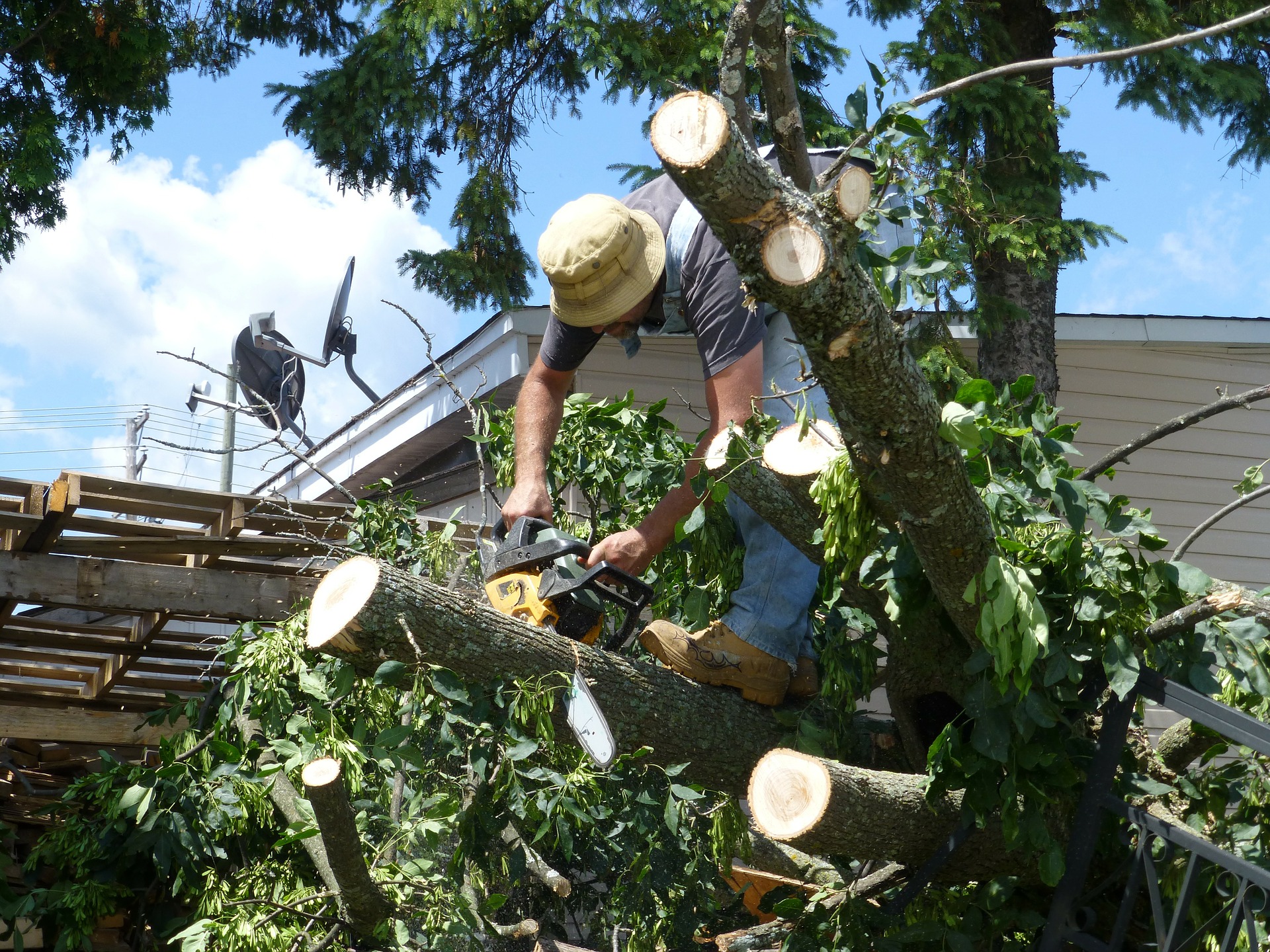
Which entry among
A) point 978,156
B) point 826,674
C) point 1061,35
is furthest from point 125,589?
point 1061,35

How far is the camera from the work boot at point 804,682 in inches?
132

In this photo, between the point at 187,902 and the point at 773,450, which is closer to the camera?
the point at 773,450

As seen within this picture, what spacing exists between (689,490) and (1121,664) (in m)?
1.17

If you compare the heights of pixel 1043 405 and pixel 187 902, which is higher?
pixel 1043 405

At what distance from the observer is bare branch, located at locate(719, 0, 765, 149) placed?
72.8 inches

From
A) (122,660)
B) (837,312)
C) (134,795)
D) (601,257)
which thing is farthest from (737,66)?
(122,660)

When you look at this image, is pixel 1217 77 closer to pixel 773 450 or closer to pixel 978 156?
pixel 978 156

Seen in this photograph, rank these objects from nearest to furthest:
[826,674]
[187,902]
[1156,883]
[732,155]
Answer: [732,155], [1156,883], [826,674], [187,902]

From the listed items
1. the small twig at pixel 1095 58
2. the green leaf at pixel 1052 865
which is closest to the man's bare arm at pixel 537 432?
the green leaf at pixel 1052 865

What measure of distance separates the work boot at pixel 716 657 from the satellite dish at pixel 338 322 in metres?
4.86

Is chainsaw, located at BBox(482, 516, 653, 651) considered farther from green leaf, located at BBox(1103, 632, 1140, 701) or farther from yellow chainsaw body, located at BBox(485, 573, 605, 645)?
green leaf, located at BBox(1103, 632, 1140, 701)

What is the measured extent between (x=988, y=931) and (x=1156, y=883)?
1.76 feet

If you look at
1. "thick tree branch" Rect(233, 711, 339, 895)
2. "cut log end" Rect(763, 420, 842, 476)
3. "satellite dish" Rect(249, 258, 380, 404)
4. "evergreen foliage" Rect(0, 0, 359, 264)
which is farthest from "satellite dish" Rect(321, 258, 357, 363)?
"cut log end" Rect(763, 420, 842, 476)

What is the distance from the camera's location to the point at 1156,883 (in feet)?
8.20
